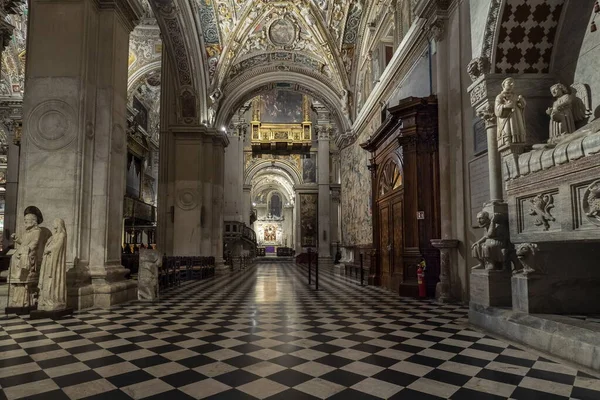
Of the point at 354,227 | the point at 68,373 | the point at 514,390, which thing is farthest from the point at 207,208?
the point at 514,390

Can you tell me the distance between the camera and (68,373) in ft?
10.1

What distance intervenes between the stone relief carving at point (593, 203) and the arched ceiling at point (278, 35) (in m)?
13.1

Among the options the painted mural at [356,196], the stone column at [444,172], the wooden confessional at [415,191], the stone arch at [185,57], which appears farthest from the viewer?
the painted mural at [356,196]

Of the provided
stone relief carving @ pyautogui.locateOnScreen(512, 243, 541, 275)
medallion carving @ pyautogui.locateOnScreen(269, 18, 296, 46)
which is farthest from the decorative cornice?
medallion carving @ pyautogui.locateOnScreen(269, 18, 296, 46)

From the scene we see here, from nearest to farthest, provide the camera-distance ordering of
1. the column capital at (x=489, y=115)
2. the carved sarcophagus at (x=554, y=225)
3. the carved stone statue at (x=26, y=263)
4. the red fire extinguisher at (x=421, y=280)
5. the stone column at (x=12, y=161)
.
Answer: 1. the carved sarcophagus at (x=554, y=225)
2. the column capital at (x=489, y=115)
3. the carved stone statue at (x=26, y=263)
4. the red fire extinguisher at (x=421, y=280)
5. the stone column at (x=12, y=161)

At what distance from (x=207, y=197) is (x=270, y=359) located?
41.1 feet

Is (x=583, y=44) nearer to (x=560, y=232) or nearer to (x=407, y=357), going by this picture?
(x=560, y=232)

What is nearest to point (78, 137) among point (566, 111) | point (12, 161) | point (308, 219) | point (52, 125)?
point (52, 125)

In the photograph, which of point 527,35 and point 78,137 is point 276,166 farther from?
point 527,35

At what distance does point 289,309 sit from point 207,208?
9.92 meters

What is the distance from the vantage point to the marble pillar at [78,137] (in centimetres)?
640

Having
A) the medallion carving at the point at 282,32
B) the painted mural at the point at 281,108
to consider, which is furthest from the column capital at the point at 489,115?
the painted mural at the point at 281,108

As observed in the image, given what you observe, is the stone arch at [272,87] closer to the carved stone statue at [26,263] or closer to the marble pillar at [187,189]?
the marble pillar at [187,189]

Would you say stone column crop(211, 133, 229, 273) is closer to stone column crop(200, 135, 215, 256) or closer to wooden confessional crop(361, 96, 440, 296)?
stone column crop(200, 135, 215, 256)
